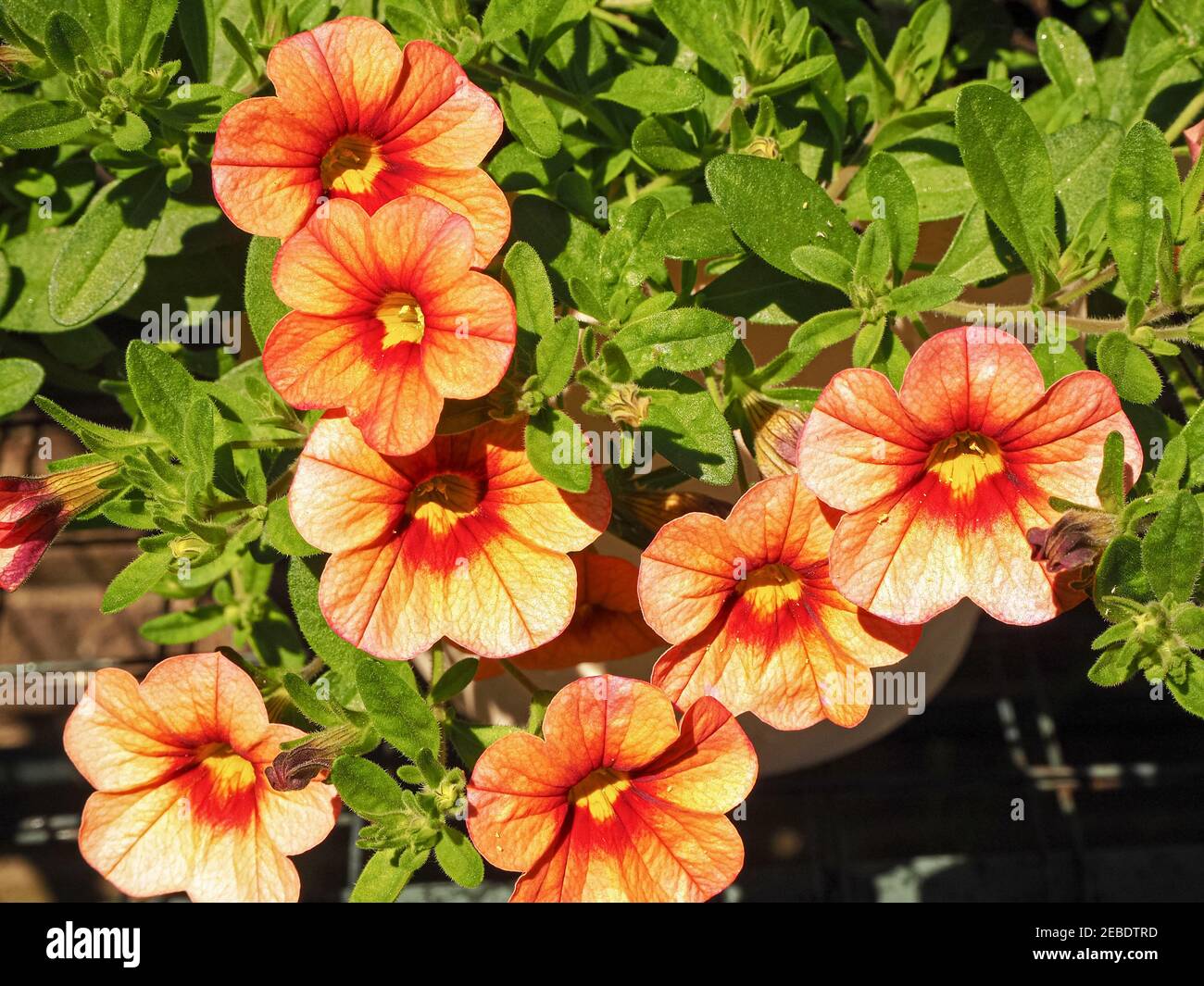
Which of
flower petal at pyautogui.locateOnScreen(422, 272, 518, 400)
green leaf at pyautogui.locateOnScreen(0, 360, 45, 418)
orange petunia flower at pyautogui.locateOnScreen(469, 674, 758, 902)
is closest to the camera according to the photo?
flower petal at pyautogui.locateOnScreen(422, 272, 518, 400)

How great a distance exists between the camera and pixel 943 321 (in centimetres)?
149

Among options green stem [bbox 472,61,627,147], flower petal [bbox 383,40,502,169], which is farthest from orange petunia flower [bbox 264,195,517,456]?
green stem [bbox 472,61,627,147]

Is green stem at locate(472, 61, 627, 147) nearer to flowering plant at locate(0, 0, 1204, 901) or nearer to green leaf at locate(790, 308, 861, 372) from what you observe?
flowering plant at locate(0, 0, 1204, 901)

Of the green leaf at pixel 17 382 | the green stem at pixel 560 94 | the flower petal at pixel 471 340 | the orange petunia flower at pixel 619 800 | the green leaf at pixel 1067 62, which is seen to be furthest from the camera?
the green leaf at pixel 1067 62

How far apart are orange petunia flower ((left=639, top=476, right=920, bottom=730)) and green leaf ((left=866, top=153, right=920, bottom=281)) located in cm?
31

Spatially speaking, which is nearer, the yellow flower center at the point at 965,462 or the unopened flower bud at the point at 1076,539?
the unopened flower bud at the point at 1076,539

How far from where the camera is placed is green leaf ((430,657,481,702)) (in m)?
1.18

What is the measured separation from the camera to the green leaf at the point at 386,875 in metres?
1.10

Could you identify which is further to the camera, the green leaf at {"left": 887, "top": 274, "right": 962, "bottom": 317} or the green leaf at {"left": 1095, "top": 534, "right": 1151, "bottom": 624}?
the green leaf at {"left": 887, "top": 274, "right": 962, "bottom": 317}

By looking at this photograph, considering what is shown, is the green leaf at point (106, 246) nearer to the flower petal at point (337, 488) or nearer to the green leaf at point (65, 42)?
the green leaf at point (65, 42)

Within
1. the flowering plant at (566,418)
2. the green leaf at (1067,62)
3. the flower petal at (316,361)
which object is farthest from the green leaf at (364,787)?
the green leaf at (1067,62)

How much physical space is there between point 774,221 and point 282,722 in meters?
0.70

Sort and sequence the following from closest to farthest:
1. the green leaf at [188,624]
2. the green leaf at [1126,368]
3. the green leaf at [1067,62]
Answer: the green leaf at [1126,368], the green leaf at [1067,62], the green leaf at [188,624]
